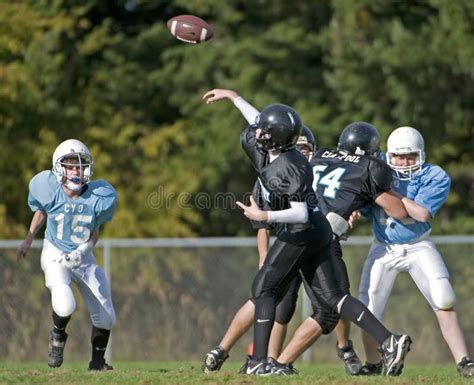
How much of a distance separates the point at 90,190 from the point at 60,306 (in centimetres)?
104

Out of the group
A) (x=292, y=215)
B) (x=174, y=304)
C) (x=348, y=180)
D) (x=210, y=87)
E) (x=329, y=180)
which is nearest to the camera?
(x=292, y=215)

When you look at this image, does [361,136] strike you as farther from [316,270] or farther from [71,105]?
[71,105]

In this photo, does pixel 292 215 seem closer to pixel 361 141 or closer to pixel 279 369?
pixel 279 369

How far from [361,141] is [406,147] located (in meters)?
0.40

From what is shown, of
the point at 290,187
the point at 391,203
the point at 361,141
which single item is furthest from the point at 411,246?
the point at 290,187

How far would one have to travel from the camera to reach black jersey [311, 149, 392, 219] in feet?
23.8

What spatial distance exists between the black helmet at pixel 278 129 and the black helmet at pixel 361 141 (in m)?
0.81

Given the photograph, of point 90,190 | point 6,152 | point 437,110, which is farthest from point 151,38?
point 90,190

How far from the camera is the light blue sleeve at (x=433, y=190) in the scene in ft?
25.0

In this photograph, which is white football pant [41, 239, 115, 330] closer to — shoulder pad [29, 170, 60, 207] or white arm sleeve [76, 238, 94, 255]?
white arm sleeve [76, 238, 94, 255]

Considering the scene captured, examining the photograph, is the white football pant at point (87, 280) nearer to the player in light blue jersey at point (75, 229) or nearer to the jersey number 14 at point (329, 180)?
the player in light blue jersey at point (75, 229)

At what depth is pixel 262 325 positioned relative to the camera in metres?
6.77

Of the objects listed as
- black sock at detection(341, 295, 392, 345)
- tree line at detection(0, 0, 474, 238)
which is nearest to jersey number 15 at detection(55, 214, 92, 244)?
black sock at detection(341, 295, 392, 345)

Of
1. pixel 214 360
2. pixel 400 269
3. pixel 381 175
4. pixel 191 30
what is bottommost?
pixel 214 360
